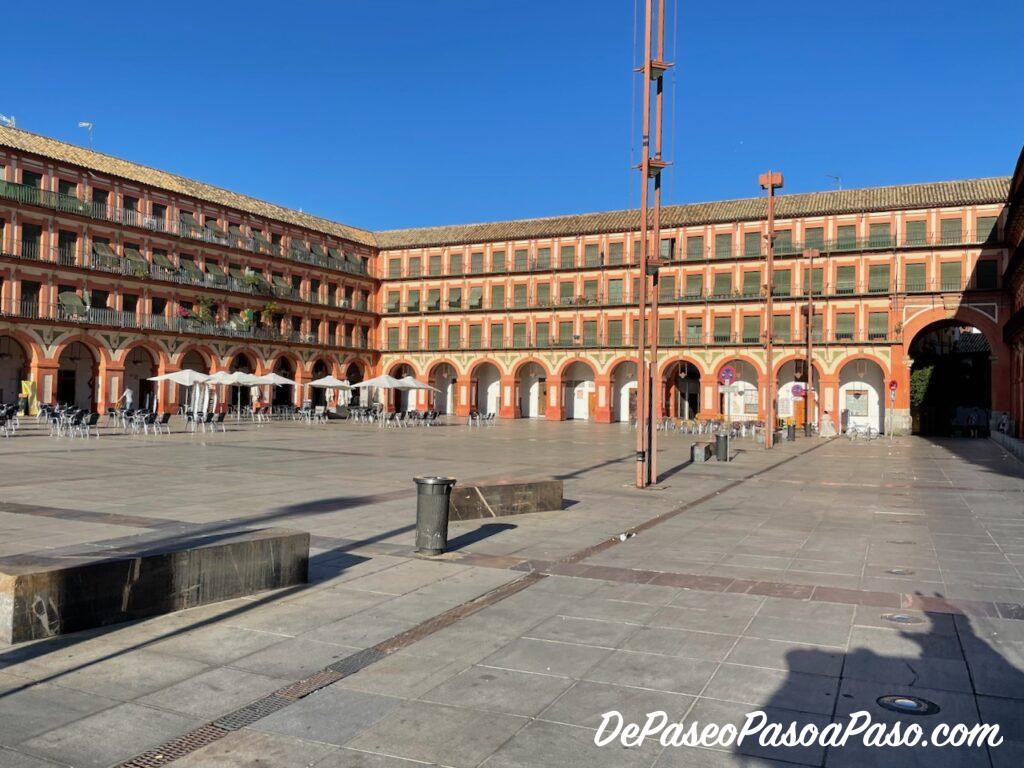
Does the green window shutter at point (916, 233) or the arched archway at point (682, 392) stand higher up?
the green window shutter at point (916, 233)

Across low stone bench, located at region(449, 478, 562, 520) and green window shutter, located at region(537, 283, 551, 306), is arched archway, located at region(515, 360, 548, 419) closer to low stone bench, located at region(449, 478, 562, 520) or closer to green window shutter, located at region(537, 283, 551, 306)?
green window shutter, located at region(537, 283, 551, 306)

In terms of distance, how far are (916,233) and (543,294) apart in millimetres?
22501

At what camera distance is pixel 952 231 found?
4378 cm

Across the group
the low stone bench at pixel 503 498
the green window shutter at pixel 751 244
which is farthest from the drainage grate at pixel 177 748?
the green window shutter at pixel 751 244

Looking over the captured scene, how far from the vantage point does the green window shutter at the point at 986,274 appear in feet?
138

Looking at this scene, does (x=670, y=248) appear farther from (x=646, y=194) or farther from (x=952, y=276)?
(x=646, y=194)

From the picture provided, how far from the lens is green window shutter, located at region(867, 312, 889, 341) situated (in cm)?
4538

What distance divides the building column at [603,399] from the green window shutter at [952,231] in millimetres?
20387

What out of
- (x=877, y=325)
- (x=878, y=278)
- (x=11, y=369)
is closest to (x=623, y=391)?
(x=877, y=325)

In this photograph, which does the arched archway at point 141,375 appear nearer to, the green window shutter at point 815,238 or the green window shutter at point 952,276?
the green window shutter at point 815,238

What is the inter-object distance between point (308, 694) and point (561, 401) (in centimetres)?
5055

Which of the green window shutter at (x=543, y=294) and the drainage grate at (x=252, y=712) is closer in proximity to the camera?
the drainage grate at (x=252, y=712)

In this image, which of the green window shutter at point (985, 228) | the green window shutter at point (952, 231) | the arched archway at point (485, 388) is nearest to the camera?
the green window shutter at point (985, 228)

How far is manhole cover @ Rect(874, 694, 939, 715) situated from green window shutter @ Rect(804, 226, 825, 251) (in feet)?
151
